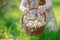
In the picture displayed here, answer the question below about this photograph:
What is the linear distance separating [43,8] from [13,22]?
22cm

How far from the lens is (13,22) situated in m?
1.58

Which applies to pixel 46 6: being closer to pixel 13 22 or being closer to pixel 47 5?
pixel 47 5

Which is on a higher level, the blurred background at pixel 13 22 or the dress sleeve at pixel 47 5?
the dress sleeve at pixel 47 5

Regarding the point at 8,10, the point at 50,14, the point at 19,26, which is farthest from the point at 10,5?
the point at 50,14

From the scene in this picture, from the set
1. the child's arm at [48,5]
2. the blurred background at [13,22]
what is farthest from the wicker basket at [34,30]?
the child's arm at [48,5]

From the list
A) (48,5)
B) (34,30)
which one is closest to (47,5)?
(48,5)

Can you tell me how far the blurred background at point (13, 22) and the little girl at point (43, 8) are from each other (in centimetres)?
3

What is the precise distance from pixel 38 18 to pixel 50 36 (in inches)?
5.5

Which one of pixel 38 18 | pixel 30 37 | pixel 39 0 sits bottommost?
pixel 30 37

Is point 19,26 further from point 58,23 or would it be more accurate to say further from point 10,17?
point 58,23

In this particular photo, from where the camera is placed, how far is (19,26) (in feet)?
5.13

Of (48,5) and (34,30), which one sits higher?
(48,5)

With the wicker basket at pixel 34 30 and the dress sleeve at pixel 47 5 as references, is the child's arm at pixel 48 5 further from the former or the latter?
the wicker basket at pixel 34 30

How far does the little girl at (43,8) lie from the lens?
154 cm
